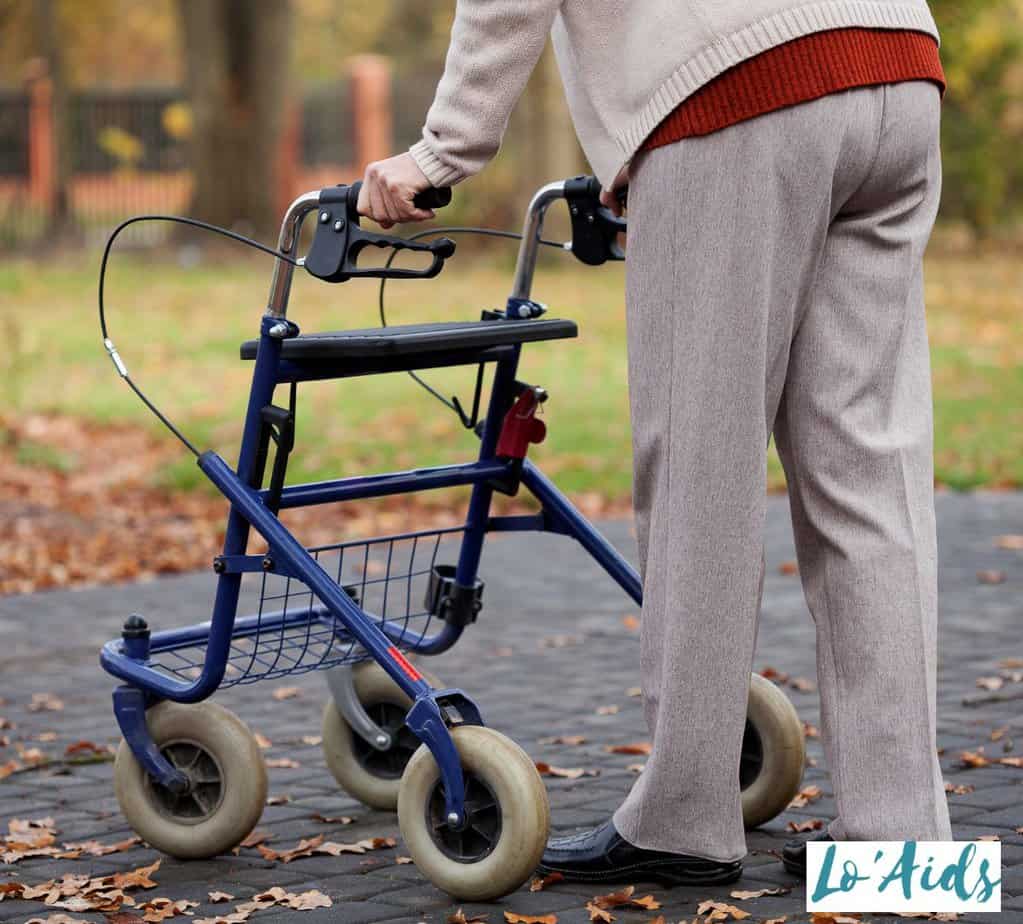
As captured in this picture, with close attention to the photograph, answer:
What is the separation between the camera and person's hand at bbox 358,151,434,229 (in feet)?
10.0

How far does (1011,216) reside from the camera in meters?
21.5

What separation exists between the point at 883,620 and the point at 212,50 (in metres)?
19.1

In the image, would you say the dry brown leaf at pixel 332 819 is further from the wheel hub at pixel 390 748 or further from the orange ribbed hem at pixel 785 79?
the orange ribbed hem at pixel 785 79

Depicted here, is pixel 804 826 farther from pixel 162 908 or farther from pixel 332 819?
pixel 162 908

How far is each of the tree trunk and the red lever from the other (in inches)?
700

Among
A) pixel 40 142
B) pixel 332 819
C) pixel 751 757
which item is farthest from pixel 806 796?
pixel 40 142

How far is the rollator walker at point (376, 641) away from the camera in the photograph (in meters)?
3.18

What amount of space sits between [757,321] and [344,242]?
0.66 m

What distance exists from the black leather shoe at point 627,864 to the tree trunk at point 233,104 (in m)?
18.2

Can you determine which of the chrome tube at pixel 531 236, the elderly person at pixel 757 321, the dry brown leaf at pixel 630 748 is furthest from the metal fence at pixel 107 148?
the elderly person at pixel 757 321

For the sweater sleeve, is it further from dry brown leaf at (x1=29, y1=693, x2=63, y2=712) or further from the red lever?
dry brown leaf at (x1=29, y1=693, x2=63, y2=712)

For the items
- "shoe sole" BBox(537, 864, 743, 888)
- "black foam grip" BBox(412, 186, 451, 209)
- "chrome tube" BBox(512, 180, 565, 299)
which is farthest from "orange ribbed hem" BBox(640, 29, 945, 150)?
"shoe sole" BBox(537, 864, 743, 888)

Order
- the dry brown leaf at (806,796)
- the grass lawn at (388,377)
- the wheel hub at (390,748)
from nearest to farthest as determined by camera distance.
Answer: the dry brown leaf at (806,796) → the wheel hub at (390,748) → the grass lawn at (388,377)

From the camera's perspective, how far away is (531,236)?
12.1ft
